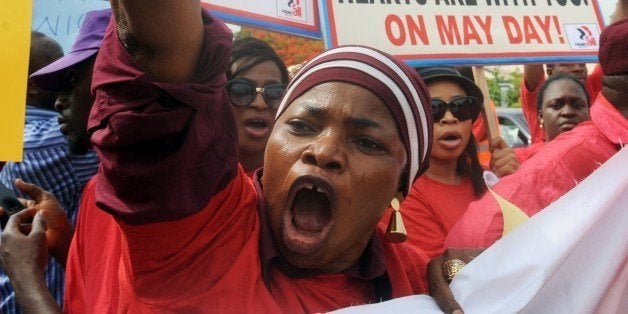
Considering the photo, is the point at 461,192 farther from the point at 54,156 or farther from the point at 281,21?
the point at 54,156

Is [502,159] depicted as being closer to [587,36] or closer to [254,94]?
[587,36]

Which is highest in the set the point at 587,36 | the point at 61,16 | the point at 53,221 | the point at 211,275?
the point at 61,16

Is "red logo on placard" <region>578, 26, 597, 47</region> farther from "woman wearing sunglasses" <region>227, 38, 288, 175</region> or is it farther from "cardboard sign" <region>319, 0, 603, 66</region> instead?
"woman wearing sunglasses" <region>227, 38, 288, 175</region>

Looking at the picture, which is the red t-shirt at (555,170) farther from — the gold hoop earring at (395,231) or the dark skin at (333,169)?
the dark skin at (333,169)

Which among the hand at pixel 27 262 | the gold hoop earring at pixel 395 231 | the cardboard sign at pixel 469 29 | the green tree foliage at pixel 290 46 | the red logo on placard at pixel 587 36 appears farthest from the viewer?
the green tree foliage at pixel 290 46

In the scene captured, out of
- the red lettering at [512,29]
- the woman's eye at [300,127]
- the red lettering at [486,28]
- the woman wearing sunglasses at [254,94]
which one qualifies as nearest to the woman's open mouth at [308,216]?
the woman's eye at [300,127]

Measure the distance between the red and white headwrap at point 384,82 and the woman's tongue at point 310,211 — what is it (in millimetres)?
270

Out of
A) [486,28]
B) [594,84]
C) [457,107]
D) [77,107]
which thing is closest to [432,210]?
[457,107]

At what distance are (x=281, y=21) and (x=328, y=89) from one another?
1693 millimetres

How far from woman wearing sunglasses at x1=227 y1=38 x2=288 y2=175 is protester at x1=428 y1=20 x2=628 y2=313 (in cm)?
110

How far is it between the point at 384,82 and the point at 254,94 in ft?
4.87

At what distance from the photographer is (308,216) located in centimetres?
168

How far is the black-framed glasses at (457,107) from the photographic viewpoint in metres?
3.16

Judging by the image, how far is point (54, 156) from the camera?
268cm
